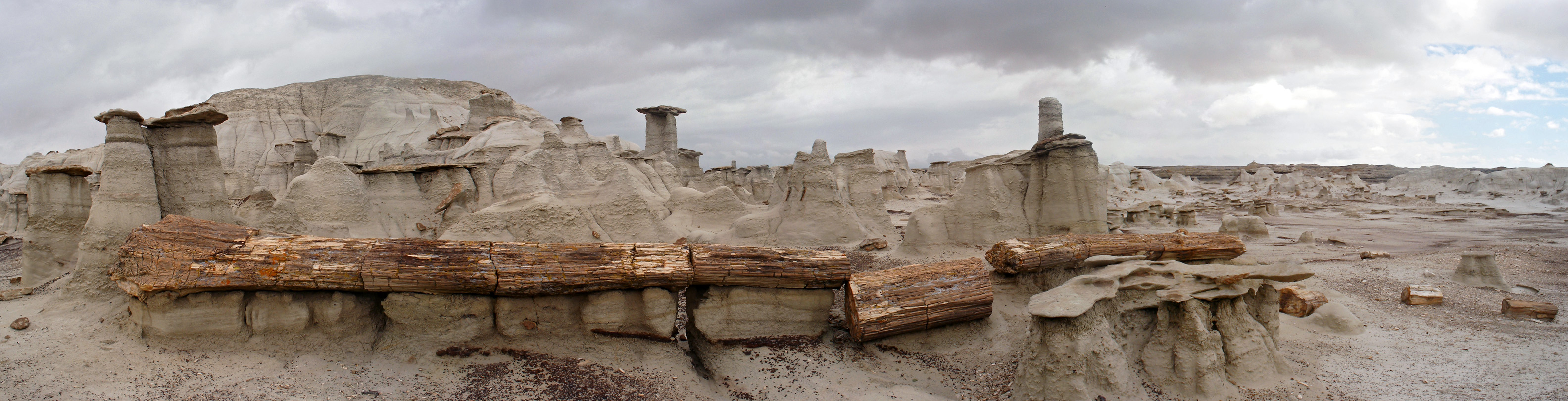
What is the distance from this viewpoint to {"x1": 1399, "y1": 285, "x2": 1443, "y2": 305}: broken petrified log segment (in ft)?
22.8

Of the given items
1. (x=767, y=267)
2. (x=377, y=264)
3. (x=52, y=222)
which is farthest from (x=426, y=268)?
(x=52, y=222)

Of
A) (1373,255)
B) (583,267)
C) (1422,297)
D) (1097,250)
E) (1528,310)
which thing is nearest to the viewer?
(583,267)

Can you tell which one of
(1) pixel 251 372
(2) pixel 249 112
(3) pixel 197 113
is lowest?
(1) pixel 251 372

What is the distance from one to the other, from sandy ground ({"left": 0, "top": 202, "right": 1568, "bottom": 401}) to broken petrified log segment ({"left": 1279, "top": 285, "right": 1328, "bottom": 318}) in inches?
9.4

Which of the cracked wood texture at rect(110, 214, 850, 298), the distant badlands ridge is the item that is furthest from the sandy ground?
the distant badlands ridge

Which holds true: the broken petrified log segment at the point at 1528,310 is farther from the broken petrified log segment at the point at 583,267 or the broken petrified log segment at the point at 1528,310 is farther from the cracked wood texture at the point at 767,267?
the broken petrified log segment at the point at 583,267

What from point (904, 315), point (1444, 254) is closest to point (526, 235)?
point (904, 315)

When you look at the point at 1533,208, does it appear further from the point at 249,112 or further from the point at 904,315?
the point at 249,112

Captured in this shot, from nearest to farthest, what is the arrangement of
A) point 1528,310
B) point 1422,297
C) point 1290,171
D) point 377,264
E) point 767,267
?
1. point 377,264
2. point 767,267
3. point 1528,310
4. point 1422,297
5. point 1290,171

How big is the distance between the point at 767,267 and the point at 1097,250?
3786 mm

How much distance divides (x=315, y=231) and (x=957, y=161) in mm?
40772

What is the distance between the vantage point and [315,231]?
1037 centimetres

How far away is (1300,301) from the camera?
619 centimetres

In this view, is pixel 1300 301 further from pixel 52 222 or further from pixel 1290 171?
pixel 1290 171
